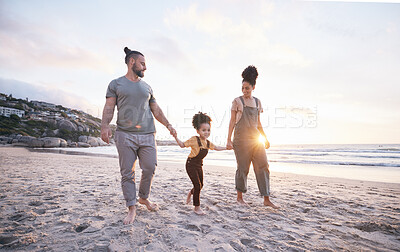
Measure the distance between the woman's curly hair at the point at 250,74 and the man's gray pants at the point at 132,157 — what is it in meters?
2.08

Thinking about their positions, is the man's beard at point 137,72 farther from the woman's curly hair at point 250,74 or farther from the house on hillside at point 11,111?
the house on hillside at point 11,111

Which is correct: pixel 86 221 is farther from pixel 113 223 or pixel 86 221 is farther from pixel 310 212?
pixel 310 212

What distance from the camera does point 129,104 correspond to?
8.92 ft

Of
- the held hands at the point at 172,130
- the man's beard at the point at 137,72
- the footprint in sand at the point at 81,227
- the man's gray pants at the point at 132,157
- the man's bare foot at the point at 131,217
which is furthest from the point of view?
the held hands at the point at 172,130

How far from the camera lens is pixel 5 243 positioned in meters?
1.91

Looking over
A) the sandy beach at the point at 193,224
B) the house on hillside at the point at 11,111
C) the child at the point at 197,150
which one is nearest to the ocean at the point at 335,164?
the sandy beach at the point at 193,224

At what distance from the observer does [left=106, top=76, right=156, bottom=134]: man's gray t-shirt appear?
2.69 meters

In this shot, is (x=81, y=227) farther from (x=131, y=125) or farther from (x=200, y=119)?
(x=200, y=119)

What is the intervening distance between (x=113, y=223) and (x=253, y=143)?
2.63 metres

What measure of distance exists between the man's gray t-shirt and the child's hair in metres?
0.87

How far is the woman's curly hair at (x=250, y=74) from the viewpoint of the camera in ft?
11.4

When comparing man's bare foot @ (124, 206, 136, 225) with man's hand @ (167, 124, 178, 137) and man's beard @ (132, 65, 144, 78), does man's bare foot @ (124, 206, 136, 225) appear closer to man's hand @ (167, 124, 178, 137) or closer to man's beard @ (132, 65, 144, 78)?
man's hand @ (167, 124, 178, 137)

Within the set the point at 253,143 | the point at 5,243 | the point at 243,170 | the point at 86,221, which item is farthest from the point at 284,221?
the point at 5,243

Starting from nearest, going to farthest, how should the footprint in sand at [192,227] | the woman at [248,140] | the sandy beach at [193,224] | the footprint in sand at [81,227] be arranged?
the sandy beach at [193,224] → the footprint in sand at [81,227] → the footprint in sand at [192,227] → the woman at [248,140]
